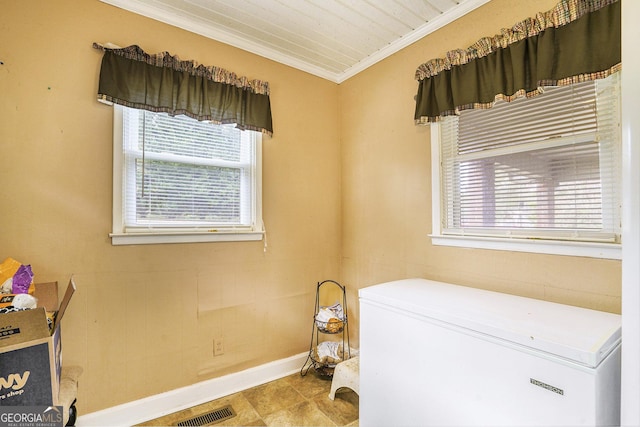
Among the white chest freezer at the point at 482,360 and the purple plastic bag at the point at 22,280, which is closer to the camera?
the white chest freezer at the point at 482,360

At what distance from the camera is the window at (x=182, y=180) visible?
197 cm

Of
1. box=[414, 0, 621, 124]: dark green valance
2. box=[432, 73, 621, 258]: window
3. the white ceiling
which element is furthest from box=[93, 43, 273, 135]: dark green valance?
box=[432, 73, 621, 258]: window

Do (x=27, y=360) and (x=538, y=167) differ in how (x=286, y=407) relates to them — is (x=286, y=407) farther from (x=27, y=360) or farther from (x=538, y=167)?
(x=538, y=167)

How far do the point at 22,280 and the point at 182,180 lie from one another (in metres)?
0.98

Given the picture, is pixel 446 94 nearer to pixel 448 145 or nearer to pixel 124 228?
pixel 448 145

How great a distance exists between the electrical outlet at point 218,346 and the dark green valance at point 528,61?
2045 mm

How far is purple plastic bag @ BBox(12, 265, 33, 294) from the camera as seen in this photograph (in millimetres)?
1387

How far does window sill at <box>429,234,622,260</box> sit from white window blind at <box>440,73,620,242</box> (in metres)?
0.04

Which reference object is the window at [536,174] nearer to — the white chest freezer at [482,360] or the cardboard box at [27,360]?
the white chest freezer at [482,360]

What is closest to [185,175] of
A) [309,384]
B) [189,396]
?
[189,396]

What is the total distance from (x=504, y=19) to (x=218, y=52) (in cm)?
180

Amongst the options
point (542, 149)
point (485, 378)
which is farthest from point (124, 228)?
point (542, 149)

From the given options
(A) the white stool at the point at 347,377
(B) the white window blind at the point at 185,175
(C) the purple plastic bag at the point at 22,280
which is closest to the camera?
(C) the purple plastic bag at the point at 22,280

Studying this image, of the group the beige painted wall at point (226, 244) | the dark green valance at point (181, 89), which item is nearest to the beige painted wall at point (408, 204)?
the beige painted wall at point (226, 244)
